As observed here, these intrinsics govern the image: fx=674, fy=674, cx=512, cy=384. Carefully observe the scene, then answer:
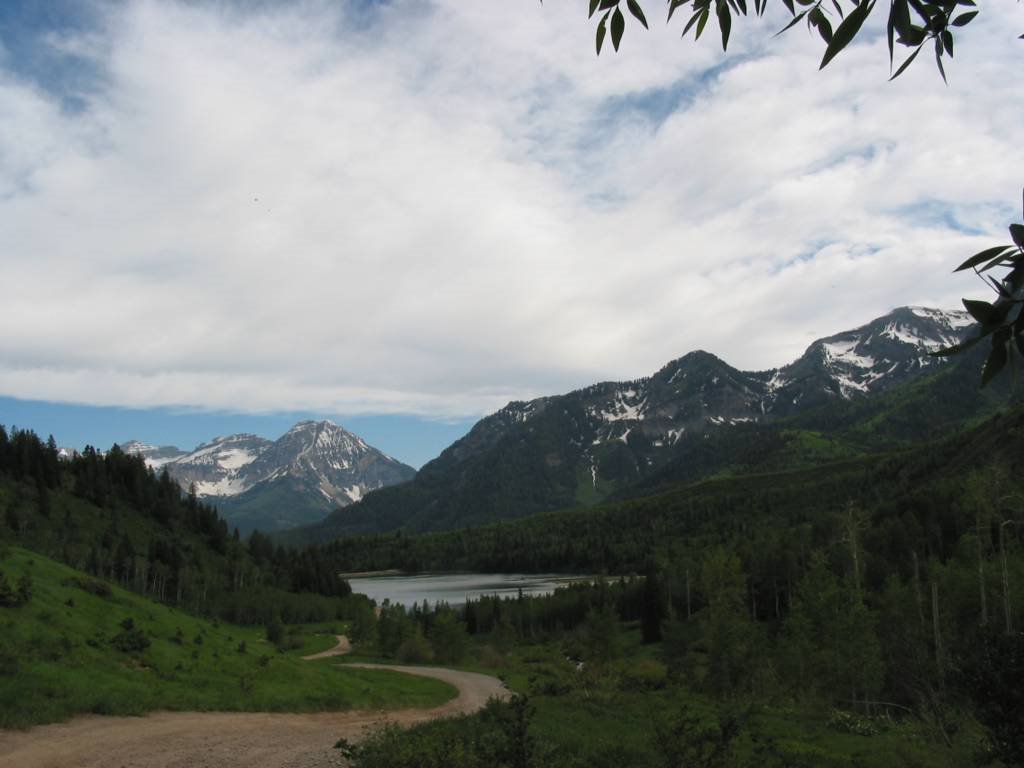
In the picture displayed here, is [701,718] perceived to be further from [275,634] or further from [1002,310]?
[275,634]

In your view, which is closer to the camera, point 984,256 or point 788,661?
point 984,256

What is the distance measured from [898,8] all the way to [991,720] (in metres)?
12.4

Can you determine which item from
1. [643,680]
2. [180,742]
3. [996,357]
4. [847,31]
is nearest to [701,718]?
[180,742]

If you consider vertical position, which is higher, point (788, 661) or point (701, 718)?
point (701, 718)

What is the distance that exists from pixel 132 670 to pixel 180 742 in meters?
9.56

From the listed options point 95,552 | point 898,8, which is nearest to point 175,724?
point 898,8

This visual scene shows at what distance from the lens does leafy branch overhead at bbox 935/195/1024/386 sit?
9.02 feet

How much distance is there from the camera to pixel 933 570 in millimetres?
60031

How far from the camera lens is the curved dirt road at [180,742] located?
18.1 meters

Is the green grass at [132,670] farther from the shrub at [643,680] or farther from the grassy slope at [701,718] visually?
the shrub at [643,680]

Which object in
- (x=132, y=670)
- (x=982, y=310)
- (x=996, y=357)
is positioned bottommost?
(x=132, y=670)

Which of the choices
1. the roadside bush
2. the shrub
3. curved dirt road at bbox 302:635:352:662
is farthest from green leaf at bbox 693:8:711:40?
the roadside bush

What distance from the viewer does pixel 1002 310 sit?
9.51 ft

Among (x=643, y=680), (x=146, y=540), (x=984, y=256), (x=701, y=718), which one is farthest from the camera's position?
(x=146, y=540)
